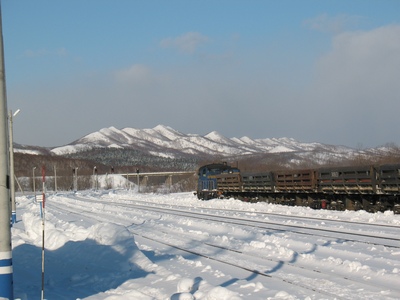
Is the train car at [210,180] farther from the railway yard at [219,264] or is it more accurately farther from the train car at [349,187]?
the railway yard at [219,264]

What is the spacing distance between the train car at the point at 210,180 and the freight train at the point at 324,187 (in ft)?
1.42

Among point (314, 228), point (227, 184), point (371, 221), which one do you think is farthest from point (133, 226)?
point (227, 184)

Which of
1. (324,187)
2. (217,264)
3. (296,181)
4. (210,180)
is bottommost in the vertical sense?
(217,264)

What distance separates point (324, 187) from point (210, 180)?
1703 centimetres

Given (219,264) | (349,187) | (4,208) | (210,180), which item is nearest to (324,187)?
(349,187)

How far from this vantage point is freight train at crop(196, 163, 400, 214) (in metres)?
22.7

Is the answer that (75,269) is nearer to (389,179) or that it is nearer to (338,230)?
(338,230)

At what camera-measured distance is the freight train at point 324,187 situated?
22.7m

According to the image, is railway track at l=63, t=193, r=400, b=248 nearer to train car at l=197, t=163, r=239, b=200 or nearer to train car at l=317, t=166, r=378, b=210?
train car at l=317, t=166, r=378, b=210

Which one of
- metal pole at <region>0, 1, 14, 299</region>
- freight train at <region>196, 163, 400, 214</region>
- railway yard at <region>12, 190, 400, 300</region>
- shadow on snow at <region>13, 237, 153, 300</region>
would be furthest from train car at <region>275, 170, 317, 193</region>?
metal pole at <region>0, 1, 14, 299</region>

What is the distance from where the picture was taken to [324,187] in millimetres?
27172

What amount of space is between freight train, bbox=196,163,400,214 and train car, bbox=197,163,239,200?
43 cm

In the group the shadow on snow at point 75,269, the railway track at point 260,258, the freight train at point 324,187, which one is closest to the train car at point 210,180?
the freight train at point 324,187

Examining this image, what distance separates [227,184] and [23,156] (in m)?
159
